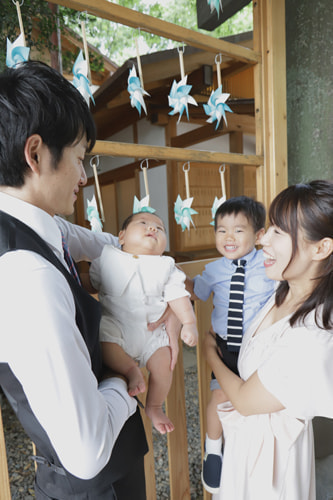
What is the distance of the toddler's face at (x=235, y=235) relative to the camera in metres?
1.77

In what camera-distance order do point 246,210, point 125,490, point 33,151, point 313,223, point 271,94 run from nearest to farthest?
1. point 33,151
2. point 125,490
3. point 313,223
4. point 246,210
5. point 271,94

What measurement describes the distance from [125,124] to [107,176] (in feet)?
3.86

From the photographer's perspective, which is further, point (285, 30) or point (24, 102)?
point (285, 30)

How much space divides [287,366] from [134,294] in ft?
2.14

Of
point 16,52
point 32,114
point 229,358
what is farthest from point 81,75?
point 229,358

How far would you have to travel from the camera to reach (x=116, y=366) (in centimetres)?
132

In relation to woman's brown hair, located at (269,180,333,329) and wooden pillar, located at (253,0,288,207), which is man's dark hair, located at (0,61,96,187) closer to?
woman's brown hair, located at (269,180,333,329)

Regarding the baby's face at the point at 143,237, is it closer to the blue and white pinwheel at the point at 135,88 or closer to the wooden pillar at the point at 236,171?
the blue and white pinwheel at the point at 135,88

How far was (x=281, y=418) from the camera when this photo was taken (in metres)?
1.40

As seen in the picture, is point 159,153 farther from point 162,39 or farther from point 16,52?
point 162,39

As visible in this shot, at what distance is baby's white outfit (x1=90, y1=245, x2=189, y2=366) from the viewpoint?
1422 mm

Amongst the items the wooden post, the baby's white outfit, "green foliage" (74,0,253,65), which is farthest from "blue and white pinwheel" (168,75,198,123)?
"green foliage" (74,0,253,65)

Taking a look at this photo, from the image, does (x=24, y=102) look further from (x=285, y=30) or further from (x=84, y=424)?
(x=285, y=30)

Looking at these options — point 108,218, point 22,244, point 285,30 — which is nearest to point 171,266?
point 22,244
